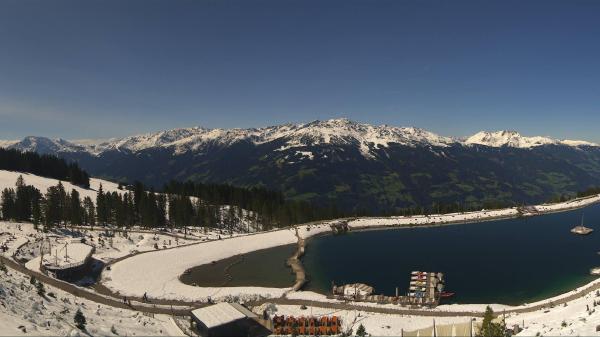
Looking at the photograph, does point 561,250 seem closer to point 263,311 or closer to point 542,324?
point 542,324

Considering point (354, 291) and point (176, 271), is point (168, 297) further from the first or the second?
point (354, 291)

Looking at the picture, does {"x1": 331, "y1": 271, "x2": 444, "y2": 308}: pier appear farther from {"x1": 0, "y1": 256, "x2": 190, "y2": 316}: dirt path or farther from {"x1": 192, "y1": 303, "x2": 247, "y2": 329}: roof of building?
{"x1": 0, "y1": 256, "x2": 190, "y2": 316}: dirt path

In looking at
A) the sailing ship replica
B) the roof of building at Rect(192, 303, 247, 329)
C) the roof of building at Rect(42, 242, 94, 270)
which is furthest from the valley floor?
the sailing ship replica

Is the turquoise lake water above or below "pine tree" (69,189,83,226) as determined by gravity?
below

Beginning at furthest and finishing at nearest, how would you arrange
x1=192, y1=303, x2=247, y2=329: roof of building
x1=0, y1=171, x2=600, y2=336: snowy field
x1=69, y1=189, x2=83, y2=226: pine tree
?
x1=69, y1=189, x2=83, y2=226: pine tree, x1=192, y1=303, x2=247, y2=329: roof of building, x1=0, y1=171, x2=600, y2=336: snowy field

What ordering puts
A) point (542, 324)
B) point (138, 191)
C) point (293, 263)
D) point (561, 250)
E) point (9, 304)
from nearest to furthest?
1. point (9, 304)
2. point (542, 324)
3. point (293, 263)
4. point (561, 250)
5. point (138, 191)

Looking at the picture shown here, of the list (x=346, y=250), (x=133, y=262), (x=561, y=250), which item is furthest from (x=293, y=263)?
(x=561, y=250)

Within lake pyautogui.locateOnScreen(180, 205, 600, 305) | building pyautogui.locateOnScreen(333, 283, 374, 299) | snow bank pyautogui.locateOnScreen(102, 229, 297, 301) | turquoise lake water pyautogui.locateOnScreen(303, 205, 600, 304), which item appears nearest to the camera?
building pyautogui.locateOnScreen(333, 283, 374, 299)

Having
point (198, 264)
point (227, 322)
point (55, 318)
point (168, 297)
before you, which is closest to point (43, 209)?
point (198, 264)
